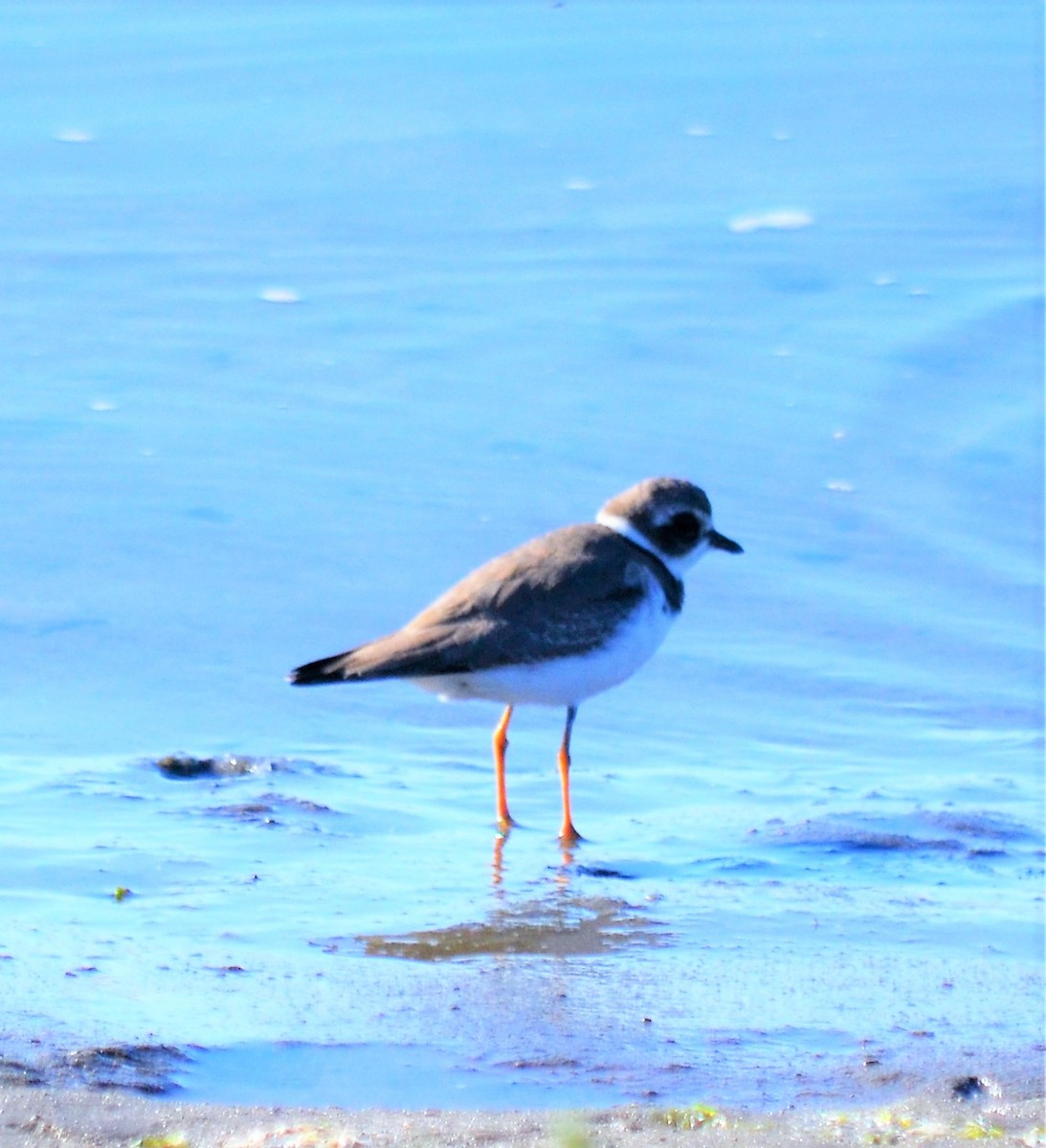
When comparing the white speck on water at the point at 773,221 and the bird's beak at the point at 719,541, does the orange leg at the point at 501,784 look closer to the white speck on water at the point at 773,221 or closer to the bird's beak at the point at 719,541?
the bird's beak at the point at 719,541

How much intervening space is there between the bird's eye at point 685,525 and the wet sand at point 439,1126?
2.96m

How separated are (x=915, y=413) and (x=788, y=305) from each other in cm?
117

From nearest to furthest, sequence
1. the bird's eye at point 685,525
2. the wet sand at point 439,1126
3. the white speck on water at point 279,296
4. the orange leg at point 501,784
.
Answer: the wet sand at point 439,1126 < the orange leg at point 501,784 < the bird's eye at point 685,525 < the white speck on water at point 279,296

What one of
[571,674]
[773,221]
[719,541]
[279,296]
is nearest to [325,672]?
[571,674]

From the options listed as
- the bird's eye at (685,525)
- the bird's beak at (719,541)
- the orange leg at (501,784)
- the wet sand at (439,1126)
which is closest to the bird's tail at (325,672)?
the orange leg at (501,784)

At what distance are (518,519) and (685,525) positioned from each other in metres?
1.54

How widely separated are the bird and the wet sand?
201 centimetres

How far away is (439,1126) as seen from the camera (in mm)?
3051

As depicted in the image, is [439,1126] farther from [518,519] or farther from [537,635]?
[518,519]

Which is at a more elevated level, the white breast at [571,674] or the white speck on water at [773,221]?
the white speck on water at [773,221]

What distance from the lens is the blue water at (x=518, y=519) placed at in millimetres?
3916

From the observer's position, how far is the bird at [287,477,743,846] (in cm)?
532

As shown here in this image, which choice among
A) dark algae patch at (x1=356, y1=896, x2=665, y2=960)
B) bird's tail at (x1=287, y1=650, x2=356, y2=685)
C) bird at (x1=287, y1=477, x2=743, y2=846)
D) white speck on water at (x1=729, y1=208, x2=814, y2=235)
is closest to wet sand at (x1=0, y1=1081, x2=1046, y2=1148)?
dark algae patch at (x1=356, y1=896, x2=665, y2=960)

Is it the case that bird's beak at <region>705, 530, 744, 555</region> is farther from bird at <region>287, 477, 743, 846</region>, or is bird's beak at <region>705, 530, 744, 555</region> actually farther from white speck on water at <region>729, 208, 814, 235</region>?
white speck on water at <region>729, 208, 814, 235</region>
